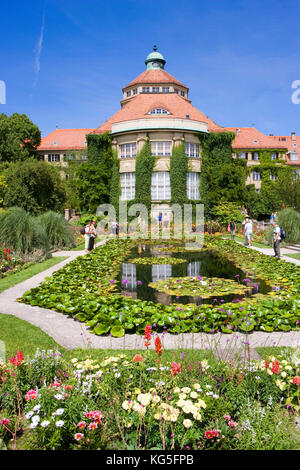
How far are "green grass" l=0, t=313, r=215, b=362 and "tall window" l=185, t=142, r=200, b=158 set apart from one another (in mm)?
30165

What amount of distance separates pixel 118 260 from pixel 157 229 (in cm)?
1492

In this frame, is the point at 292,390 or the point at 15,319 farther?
the point at 15,319

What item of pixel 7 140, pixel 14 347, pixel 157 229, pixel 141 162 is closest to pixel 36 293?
pixel 14 347

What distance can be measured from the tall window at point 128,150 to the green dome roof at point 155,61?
58.9 ft

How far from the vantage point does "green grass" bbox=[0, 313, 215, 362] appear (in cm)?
496

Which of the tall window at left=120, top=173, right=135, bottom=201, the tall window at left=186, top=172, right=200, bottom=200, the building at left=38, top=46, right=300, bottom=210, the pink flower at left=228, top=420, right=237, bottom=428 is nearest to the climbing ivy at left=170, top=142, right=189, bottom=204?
the building at left=38, top=46, right=300, bottom=210

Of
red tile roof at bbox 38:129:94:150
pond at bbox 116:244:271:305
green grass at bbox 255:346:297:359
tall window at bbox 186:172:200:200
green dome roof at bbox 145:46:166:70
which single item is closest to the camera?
green grass at bbox 255:346:297:359

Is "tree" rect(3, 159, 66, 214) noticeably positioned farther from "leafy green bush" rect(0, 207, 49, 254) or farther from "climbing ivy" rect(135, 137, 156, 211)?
"leafy green bush" rect(0, 207, 49, 254)

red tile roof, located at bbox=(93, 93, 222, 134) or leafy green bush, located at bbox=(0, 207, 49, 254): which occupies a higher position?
red tile roof, located at bbox=(93, 93, 222, 134)

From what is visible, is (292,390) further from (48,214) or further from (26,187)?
(26,187)

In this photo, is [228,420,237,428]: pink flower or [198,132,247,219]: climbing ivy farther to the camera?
[198,132,247,219]: climbing ivy

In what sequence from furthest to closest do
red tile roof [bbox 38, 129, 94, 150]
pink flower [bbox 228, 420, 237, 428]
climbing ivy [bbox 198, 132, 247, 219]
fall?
red tile roof [bbox 38, 129, 94, 150]
climbing ivy [bbox 198, 132, 247, 219]
pink flower [bbox 228, 420, 237, 428]
